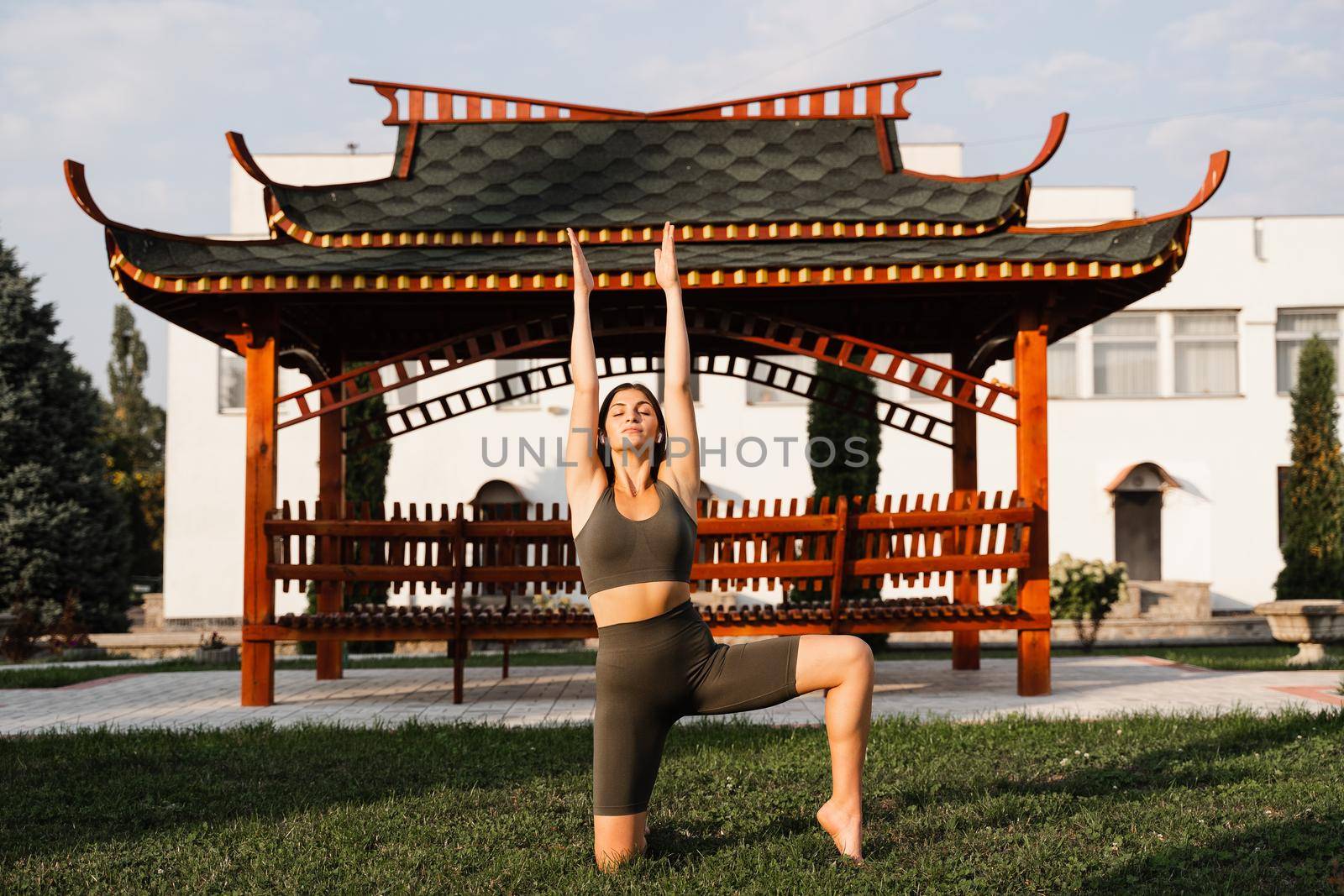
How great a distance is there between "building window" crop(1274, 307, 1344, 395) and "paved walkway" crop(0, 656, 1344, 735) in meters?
13.9

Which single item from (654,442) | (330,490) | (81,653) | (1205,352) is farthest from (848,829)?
(1205,352)

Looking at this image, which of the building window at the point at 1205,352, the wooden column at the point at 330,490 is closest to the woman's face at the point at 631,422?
the wooden column at the point at 330,490

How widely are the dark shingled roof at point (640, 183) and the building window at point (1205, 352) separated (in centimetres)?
1559

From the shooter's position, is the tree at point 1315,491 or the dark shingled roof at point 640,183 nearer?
the dark shingled roof at point 640,183

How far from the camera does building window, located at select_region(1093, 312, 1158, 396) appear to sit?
23.7m

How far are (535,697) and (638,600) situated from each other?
5978 mm

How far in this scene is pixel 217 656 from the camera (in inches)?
599

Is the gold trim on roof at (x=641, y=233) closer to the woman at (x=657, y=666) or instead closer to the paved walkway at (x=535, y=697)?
the paved walkway at (x=535, y=697)

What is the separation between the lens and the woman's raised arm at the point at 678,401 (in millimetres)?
4430

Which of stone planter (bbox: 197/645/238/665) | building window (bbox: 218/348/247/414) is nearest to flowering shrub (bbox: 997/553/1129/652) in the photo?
stone planter (bbox: 197/645/238/665)

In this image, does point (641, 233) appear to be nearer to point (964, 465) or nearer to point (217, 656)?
point (964, 465)

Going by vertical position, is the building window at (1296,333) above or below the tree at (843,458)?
above

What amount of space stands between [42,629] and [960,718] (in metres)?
13.9

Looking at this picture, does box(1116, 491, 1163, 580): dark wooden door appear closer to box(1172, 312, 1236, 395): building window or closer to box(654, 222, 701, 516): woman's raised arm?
box(1172, 312, 1236, 395): building window
